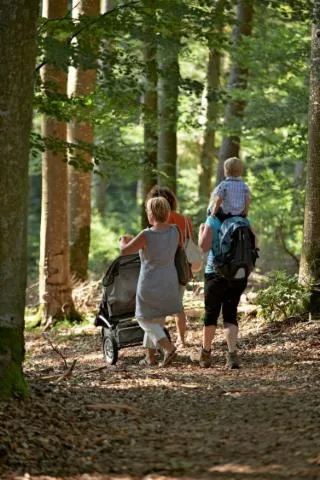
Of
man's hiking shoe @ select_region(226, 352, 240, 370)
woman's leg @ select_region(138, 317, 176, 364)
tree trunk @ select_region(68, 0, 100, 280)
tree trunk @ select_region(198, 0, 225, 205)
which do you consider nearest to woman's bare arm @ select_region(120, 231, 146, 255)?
woman's leg @ select_region(138, 317, 176, 364)

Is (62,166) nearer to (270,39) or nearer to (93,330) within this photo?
(93,330)

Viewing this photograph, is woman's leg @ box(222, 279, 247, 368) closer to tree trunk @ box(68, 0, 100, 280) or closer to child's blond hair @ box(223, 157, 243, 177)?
child's blond hair @ box(223, 157, 243, 177)

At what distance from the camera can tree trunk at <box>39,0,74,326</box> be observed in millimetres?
13367

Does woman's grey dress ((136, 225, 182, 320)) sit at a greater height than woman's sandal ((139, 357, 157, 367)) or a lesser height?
greater

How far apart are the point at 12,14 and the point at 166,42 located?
609 centimetres

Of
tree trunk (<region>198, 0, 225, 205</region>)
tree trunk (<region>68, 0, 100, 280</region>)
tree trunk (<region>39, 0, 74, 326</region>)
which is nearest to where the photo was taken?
tree trunk (<region>39, 0, 74, 326</region>)

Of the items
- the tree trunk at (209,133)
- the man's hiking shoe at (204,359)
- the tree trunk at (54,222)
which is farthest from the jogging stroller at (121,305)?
the tree trunk at (209,133)

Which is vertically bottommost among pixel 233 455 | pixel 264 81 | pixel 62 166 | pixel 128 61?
pixel 233 455

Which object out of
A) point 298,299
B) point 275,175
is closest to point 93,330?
point 298,299

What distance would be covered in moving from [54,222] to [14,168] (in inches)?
302

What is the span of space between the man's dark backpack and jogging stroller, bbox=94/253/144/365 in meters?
1.15

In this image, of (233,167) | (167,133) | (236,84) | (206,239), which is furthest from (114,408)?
(167,133)

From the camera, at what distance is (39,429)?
6043 mm

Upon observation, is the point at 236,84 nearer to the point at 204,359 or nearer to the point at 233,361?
the point at 204,359
